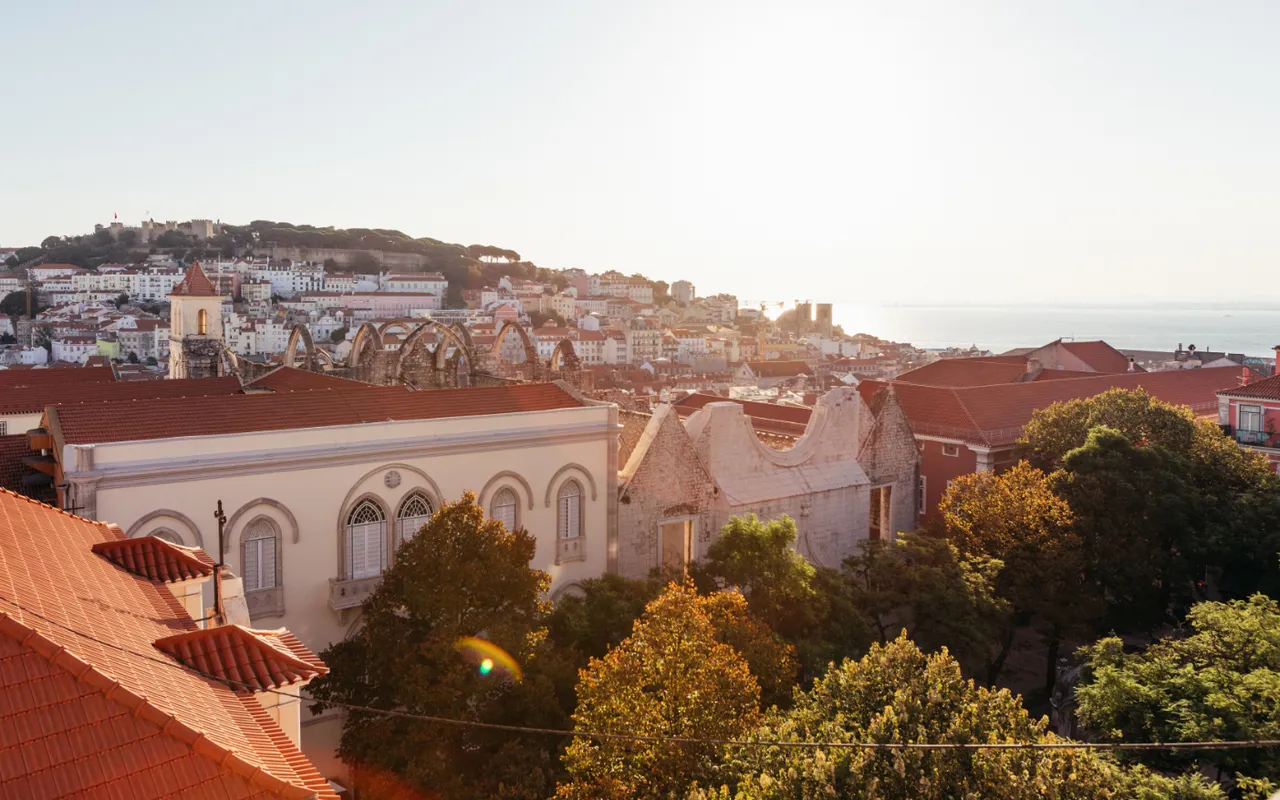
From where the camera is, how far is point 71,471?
16453 mm

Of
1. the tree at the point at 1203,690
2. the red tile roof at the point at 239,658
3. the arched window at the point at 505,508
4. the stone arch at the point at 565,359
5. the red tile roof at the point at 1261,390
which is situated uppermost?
the stone arch at the point at 565,359

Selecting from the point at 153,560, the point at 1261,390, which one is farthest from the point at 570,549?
the point at 1261,390

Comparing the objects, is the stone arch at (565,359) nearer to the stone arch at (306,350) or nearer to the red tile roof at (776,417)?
the red tile roof at (776,417)

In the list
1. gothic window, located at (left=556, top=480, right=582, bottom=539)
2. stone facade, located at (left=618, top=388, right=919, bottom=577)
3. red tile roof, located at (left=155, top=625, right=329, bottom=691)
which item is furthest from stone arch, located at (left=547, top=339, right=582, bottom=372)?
red tile roof, located at (left=155, top=625, right=329, bottom=691)

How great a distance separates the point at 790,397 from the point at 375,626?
37016 millimetres

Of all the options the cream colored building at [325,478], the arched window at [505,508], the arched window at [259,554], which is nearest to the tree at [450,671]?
the cream colored building at [325,478]

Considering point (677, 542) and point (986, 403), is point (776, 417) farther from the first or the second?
point (677, 542)

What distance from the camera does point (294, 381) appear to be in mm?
28094

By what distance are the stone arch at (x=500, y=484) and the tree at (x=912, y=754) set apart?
8.95 m

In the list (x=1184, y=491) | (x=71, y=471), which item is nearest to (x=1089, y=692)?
(x=1184, y=491)

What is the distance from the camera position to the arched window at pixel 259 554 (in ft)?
59.6

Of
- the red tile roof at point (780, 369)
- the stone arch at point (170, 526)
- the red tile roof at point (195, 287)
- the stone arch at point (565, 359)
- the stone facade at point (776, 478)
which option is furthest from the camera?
the red tile roof at point (780, 369)

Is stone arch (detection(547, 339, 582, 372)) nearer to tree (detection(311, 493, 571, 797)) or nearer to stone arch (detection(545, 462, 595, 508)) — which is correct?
stone arch (detection(545, 462, 595, 508))

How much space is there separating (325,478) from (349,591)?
2.24 metres
